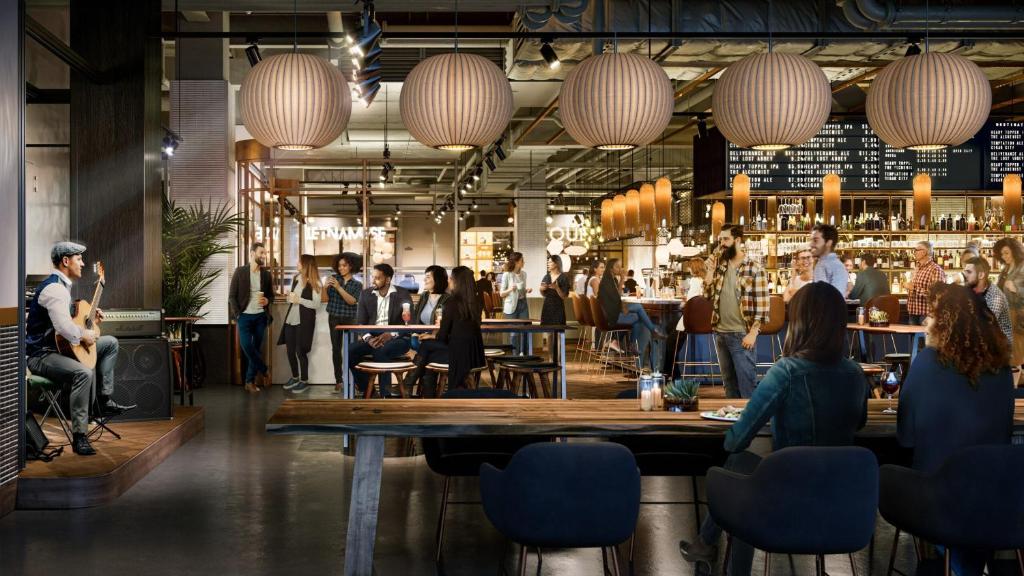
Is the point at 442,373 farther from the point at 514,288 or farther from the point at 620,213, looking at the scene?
the point at 620,213

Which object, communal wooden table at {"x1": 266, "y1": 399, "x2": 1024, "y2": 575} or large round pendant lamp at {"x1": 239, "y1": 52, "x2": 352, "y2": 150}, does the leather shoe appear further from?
large round pendant lamp at {"x1": 239, "y1": 52, "x2": 352, "y2": 150}

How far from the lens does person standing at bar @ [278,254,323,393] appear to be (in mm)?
10375

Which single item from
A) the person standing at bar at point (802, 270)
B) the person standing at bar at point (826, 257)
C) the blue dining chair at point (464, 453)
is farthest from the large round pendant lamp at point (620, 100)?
the person standing at bar at point (802, 270)

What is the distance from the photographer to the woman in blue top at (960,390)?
333 centimetres

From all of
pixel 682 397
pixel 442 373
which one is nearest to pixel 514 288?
pixel 442 373

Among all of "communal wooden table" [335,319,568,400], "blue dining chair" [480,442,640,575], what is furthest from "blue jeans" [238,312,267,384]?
"blue dining chair" [480,442,640,575]

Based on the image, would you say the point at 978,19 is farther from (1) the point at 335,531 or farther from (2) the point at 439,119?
(1) the point at 335,531

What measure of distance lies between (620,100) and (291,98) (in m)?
1.46

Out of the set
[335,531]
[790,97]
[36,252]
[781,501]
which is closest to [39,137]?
[36,252]

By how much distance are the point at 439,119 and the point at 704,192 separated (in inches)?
340

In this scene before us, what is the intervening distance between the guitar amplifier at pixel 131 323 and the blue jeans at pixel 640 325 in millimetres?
5753

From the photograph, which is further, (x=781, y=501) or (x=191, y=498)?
(x=191, y=498)

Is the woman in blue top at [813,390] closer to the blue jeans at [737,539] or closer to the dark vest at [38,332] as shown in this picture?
the blue jeans at [737,539]

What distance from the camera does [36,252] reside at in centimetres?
1000
